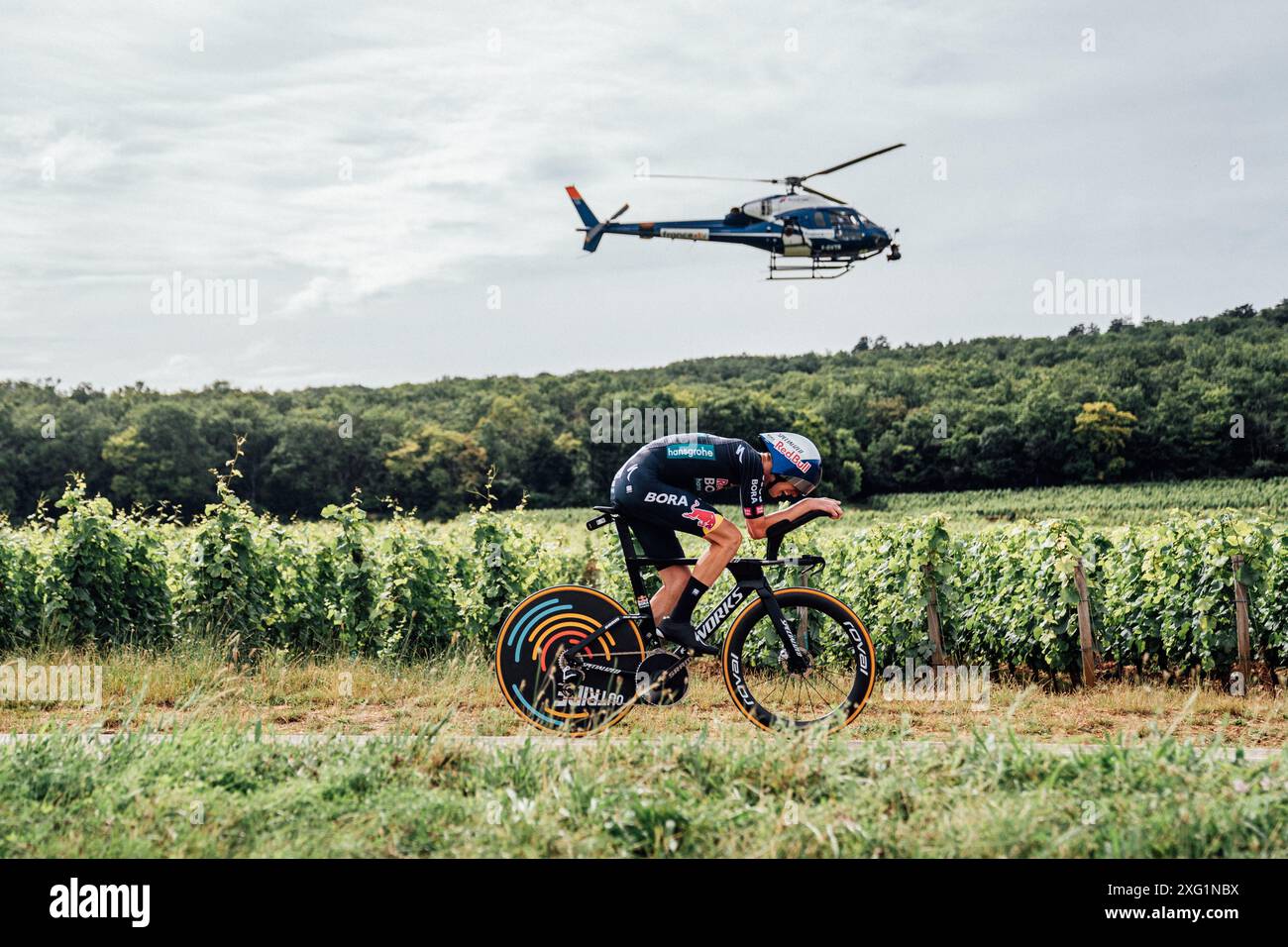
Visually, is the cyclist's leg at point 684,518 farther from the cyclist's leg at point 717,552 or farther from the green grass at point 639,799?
the green grass at point 639,799

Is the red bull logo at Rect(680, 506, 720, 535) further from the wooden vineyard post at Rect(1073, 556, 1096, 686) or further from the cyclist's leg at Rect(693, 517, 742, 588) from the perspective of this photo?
the wooden vineyard post at Rect(1073, 556, 1096, 686)

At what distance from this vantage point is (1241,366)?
94.6 metres

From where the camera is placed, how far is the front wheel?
21.8 feet

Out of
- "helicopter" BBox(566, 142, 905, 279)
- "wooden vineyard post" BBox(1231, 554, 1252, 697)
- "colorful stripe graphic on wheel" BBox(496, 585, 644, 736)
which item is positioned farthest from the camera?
"helicopter" BBox(566, 142, 905, 279)

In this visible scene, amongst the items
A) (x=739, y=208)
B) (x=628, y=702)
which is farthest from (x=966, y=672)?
(x=739, y=208)

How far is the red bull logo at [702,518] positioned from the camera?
6.63m

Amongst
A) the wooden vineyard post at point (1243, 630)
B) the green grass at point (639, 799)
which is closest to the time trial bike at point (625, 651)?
the green grass at point (639, 799)

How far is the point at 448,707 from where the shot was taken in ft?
26.7

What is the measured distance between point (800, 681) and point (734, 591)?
30.8 inches

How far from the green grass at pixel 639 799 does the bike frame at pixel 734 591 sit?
980mm

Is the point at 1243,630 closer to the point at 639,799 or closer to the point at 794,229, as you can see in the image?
the point at 639,799

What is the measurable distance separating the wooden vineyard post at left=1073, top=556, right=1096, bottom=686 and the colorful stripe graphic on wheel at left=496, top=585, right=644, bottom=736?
6483mm

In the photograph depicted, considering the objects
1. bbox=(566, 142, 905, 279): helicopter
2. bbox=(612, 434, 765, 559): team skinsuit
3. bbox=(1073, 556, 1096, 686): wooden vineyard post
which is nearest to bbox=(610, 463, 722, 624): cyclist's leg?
bbox=(612, 434, 765, 559): team skinsuit
